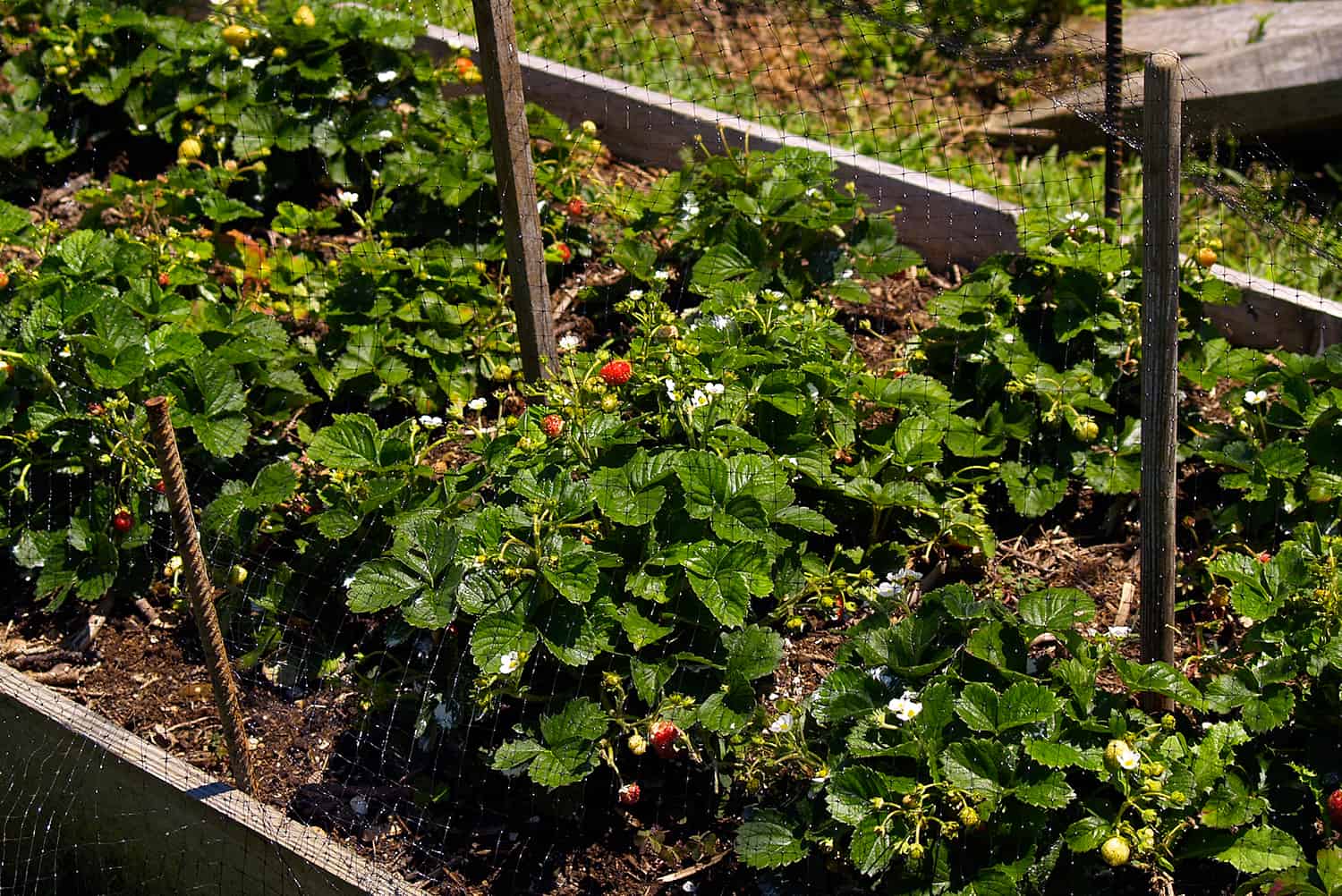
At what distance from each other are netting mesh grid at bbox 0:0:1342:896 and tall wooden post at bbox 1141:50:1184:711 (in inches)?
0.6

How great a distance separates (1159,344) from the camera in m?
2.41

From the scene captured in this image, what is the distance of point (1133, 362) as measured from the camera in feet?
11.1

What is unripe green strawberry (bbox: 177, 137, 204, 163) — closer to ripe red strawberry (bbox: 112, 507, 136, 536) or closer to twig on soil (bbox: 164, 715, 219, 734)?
ripe red strawberry (bbox: 112, 507, 136, 536)

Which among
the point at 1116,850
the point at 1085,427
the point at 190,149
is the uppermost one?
the point at 190,149

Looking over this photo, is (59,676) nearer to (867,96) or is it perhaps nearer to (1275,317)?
(1275,317)

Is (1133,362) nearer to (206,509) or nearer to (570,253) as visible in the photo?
(570,253)

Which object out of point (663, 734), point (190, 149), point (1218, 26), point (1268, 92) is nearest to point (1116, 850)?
point (663, 734)

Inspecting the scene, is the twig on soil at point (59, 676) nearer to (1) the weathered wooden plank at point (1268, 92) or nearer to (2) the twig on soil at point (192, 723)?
(2) the twig on soil at point (192, 723)

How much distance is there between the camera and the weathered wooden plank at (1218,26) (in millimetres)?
5156

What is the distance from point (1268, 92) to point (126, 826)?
4400 millimetres

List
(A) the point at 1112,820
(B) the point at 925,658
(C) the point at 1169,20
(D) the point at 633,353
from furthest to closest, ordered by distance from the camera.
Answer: (C) the point at 1169,20
(D) the point at 633,353
(B) the point at 925,658
(A) the point at 1112,820

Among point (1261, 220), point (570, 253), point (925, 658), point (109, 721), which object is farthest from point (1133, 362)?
point (109, 721)

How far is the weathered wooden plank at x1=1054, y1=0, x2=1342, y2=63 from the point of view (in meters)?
5.16

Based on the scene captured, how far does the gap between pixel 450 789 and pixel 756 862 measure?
2.42 ft
